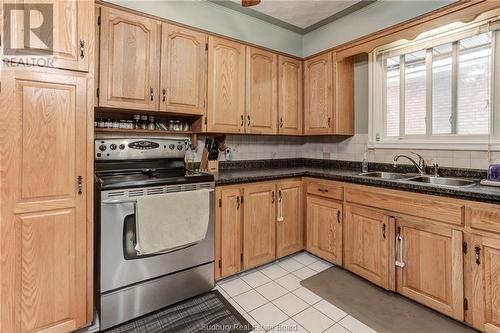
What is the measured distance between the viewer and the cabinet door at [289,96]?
2875 millimetres

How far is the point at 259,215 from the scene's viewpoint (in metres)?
2.36

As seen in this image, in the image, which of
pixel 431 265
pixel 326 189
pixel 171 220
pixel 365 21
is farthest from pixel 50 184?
pixel 365 21

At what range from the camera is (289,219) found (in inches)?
103

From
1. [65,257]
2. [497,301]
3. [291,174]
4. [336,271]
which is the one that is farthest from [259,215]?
[497,301]

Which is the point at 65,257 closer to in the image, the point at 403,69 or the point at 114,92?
the point at 114,92

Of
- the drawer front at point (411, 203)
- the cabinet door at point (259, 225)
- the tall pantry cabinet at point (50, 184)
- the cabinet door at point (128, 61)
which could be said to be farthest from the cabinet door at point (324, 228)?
the tall pantry cabinet at point (50, 184)

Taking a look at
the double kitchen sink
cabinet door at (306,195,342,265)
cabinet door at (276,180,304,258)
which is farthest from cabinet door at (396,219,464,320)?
cabinet door at (276,180,304,258)

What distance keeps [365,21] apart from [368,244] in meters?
2.09

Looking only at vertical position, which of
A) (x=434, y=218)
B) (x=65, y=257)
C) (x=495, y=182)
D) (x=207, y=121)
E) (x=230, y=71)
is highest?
(x=230, y=71)

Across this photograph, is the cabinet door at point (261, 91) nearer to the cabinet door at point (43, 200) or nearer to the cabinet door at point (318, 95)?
the cabinet door at point (318, 95)

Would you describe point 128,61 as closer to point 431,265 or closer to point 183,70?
point 183,70

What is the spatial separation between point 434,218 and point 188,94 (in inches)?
83.7

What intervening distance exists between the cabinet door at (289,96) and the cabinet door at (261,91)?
0.08 metres

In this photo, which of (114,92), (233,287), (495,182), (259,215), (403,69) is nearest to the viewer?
(495,182)
